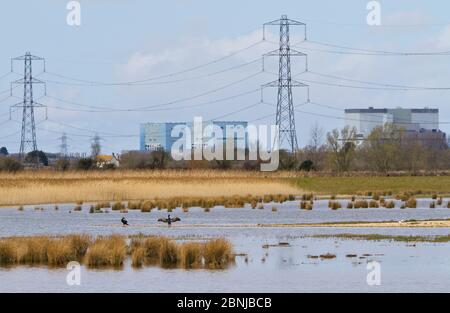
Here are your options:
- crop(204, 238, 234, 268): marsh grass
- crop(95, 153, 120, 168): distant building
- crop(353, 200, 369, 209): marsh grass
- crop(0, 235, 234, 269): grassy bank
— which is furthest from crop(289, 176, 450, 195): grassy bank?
crop(204, 238, 234, 268): marsh grass

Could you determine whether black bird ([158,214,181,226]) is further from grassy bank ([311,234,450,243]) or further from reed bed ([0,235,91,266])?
reed bed ([0,235,91,266])

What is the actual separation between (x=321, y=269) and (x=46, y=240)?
26.0ft

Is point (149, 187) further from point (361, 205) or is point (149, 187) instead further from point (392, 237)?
point (392, 237)

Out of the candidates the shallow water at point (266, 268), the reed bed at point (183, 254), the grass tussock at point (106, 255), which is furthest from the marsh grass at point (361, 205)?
the grass tussock at point (106, 255)

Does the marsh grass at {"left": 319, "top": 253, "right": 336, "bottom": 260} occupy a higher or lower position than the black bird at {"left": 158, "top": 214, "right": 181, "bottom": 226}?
lower

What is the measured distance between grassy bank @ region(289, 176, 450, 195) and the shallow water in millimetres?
34638

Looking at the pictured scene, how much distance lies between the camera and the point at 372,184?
86562 millimetres

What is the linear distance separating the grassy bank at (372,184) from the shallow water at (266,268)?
34638mm

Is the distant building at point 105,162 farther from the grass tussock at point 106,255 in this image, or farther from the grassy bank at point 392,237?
the grass tussock at point 106,255

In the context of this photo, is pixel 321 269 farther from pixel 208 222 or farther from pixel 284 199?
pixel 284 199

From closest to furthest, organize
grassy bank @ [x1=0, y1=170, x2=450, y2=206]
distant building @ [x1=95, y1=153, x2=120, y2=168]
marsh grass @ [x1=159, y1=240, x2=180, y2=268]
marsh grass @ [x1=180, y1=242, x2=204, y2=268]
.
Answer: marsh grass @ [x1=180, y1=242, x2=204, y2=268] < marsh grass @ [x1=159, y1=240, x2=180, y2=268] < grassy bank @ [x1=0, y1=170, x2=450, y2=206] < distant building @ [x1=95, y1=153, x2=120, y2=168]

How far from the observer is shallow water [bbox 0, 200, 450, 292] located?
83.9 feet

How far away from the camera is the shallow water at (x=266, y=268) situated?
25562 mm

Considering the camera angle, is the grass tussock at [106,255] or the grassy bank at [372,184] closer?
the grass tussock at [106,255]
